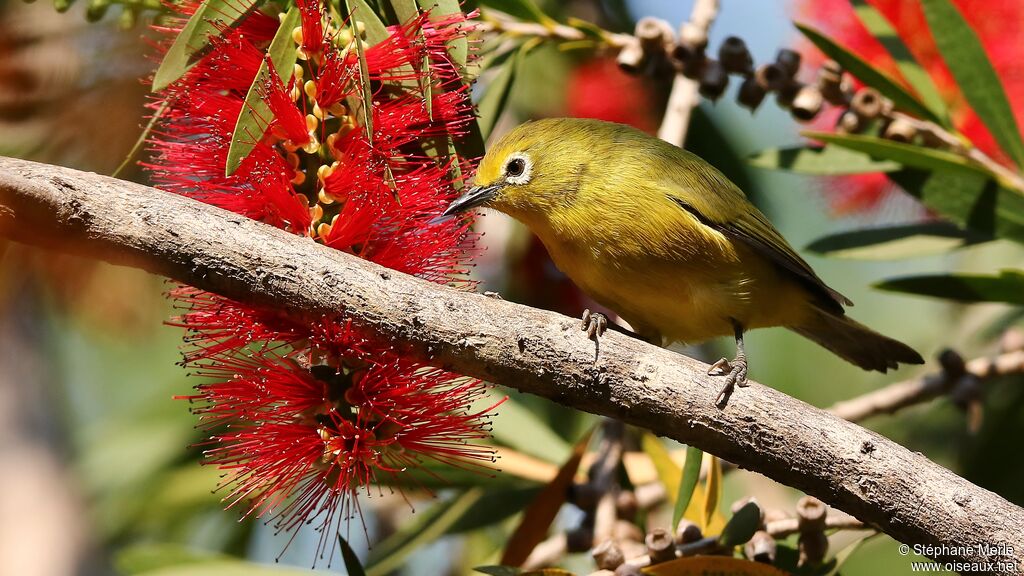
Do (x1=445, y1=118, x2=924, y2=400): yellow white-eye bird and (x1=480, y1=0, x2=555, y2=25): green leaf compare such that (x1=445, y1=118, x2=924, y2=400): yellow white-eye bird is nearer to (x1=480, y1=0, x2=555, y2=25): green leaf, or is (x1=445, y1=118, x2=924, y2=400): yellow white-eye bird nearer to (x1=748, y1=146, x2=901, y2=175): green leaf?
(x1=748, y1=146, x2=901, y2=175): green leaf

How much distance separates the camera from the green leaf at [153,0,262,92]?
2.76m

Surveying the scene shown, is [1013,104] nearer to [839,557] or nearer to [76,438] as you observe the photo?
[839,557]

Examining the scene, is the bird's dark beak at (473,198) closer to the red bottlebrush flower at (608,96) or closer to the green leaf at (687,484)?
the green leaf at (687,484)

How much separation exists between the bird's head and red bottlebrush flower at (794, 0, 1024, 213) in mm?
1603

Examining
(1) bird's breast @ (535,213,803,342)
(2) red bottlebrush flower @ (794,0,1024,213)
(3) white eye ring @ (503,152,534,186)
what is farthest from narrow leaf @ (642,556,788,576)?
(2) red bottlebrush flower @ (794,0,1024,213)

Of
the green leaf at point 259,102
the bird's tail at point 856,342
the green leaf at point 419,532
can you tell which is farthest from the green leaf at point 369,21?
the bird's tail at point 856,342

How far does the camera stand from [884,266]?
8539 mm

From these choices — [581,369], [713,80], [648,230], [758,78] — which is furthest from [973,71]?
[581,369]

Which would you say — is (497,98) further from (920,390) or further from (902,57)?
(920,390)

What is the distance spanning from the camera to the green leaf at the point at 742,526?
3113 millimetres

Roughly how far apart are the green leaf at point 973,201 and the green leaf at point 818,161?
194 mm

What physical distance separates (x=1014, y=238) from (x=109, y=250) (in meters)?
3.14

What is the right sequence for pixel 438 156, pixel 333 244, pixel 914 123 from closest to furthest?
pixel 333 244 < pixel 438 156 < pixel 914 123

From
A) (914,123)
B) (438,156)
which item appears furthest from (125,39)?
(914,123)
